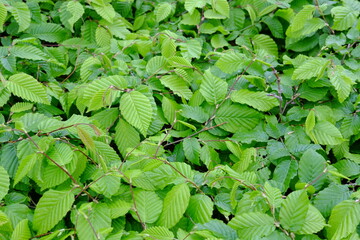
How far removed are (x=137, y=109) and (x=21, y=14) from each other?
3.40ft

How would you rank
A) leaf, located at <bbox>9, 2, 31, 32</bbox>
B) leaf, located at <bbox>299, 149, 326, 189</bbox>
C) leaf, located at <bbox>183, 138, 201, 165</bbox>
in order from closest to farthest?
leaf, located at <bbox>299, 149, 326, 189</bbox> < leaf, located at <bbox>183, 138, 201, 165</bbox> < leaf, located at <bbox>9, 2, 31, 32</bbox>

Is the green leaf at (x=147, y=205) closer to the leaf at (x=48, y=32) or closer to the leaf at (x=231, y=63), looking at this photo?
the leaf at (x=231, y=63)

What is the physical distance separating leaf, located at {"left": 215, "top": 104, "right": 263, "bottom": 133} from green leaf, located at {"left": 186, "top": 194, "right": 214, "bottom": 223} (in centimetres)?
49

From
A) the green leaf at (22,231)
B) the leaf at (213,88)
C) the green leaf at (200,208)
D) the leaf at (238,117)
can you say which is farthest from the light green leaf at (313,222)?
the green leaf at (22,231)

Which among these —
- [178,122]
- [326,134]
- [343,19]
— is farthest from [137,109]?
[343,19]

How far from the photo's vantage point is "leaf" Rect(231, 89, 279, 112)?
1924 millimetres

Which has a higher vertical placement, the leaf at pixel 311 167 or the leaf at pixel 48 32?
the leaf at pixel 48 32

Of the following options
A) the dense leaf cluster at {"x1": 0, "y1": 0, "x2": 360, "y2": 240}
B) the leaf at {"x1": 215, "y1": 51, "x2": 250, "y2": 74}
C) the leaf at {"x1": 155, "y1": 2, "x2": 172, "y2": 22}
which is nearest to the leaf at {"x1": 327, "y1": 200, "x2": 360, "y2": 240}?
the dense leaf cluster at {"x1": 0, "y1": 0, "x2": 360, "y2": 240}

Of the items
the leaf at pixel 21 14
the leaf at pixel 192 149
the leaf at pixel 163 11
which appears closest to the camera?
the leaf at pixel 192 149

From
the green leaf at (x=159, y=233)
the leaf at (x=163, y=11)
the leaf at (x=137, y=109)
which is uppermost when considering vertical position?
the leaf at (x=163, y=11)

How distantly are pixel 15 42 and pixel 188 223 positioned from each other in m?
1.34

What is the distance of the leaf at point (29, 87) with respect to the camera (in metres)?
1.83

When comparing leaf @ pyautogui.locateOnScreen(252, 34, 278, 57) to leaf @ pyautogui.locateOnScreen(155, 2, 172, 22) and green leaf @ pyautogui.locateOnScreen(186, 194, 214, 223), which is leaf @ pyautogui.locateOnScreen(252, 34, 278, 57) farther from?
green leaf @ pyautogui.locateOnScreen(186, 194, 214, 223)

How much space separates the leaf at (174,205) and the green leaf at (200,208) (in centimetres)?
7
